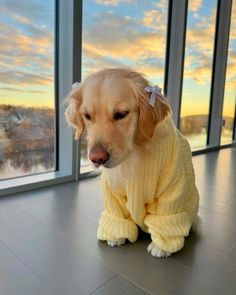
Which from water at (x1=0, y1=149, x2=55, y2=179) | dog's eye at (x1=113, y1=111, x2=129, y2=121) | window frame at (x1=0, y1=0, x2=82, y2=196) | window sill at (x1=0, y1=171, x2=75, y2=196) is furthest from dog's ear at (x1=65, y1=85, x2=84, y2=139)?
water at (x1=0, y1=149, x2=55, y2=179)

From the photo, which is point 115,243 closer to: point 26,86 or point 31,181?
point 31,181

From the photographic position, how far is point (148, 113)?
108 cm

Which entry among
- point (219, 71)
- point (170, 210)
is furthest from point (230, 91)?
point (170, 210)

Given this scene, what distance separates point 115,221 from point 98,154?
1.44 ft

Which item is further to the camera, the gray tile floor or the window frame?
the window frame

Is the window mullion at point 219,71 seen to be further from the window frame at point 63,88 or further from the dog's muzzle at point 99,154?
the dog's muzzle at point 99,154

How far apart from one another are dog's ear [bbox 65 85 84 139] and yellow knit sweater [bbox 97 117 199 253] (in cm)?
21

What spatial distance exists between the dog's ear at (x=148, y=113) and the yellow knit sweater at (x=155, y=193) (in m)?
0.05

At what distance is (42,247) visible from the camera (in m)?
1.29

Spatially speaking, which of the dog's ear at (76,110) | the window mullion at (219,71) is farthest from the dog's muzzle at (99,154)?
the window mullion at (219,71)

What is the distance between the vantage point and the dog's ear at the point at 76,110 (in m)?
1.17

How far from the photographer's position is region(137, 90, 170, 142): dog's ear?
107 cm

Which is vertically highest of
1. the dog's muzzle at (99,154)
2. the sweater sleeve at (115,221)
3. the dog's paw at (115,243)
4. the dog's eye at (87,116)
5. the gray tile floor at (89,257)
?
the dog's eye at (87,116)

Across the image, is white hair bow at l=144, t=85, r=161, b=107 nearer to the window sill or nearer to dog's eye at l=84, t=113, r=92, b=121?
dog's eye at l=84, t=113, r=92, b=121
